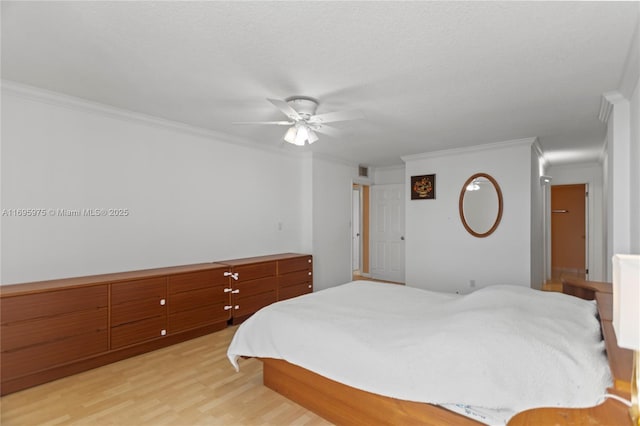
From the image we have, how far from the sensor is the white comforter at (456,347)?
1482 mm

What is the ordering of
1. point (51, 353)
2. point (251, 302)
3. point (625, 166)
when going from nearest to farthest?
point (51, 353)
point (625, 166)
point (251, 302)

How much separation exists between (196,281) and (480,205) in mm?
4221

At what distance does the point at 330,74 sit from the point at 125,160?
2.44m

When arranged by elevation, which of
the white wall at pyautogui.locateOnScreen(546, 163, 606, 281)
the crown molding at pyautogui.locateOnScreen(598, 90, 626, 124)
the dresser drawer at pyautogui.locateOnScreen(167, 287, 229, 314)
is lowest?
the dresser drawer at pyautogui.locateOnScreen(167, 287, 229, 314)

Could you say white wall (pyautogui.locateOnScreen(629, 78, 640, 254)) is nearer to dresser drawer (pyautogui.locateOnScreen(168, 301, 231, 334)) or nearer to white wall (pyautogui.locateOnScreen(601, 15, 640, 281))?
white wall (pyautogui.locateOnScreen(601, 15, 640, 281))

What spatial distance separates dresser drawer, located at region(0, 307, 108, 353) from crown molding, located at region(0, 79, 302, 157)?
6.31ft

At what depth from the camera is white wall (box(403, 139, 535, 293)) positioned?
4523 millimetres

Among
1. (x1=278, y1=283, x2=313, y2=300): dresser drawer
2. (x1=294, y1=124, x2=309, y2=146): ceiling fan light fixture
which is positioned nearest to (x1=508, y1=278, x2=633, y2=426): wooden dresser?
(x1=294, y1=124, x2=309, y2=146): ceiling fan light fixture

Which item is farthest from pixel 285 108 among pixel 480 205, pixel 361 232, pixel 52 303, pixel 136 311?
pixel 361 232

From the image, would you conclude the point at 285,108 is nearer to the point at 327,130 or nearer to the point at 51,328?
the point at 327,130

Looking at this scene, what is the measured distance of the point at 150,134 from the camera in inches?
142

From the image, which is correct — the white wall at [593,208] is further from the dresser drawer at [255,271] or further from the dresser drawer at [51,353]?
the dresser drawer at [51,353]

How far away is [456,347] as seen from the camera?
1.72 m

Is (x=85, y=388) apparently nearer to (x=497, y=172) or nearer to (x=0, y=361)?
(x=0, y=361)
